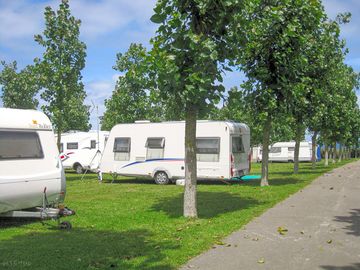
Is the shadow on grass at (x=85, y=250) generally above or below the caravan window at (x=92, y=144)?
below

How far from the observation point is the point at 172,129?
68.2ft

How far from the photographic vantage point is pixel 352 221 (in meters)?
9.66

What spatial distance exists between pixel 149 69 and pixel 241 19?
2.33 meters

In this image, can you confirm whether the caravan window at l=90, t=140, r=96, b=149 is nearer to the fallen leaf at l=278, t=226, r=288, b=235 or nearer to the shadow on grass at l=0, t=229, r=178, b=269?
the shadow on grass at l=0, t=229, r=178, b=269

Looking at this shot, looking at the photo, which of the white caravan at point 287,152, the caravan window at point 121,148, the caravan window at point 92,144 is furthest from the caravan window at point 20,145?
the white caravan at point 287,152

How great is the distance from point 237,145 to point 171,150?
10.3 ft

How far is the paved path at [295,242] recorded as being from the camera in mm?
6359

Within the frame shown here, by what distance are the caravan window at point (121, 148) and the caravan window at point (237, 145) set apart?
5386 mm

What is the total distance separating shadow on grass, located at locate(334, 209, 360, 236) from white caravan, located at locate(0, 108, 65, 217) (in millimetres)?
6513

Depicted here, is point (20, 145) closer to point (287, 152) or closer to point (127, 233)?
point (127, 233)

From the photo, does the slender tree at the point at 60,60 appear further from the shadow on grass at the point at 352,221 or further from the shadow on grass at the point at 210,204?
the shadow on grass at the point at 352,221

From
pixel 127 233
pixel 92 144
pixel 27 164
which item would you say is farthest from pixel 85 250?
pixel 92 144

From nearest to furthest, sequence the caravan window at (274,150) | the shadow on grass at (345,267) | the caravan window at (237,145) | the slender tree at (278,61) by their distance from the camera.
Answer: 1. the shadow on grass at (345,267)
2. the slender tree at (278,61)
3. the caravan window at (237,145)
4. the caravan window at (274,150)

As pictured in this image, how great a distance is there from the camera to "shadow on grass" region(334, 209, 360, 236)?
8594 millimetres
